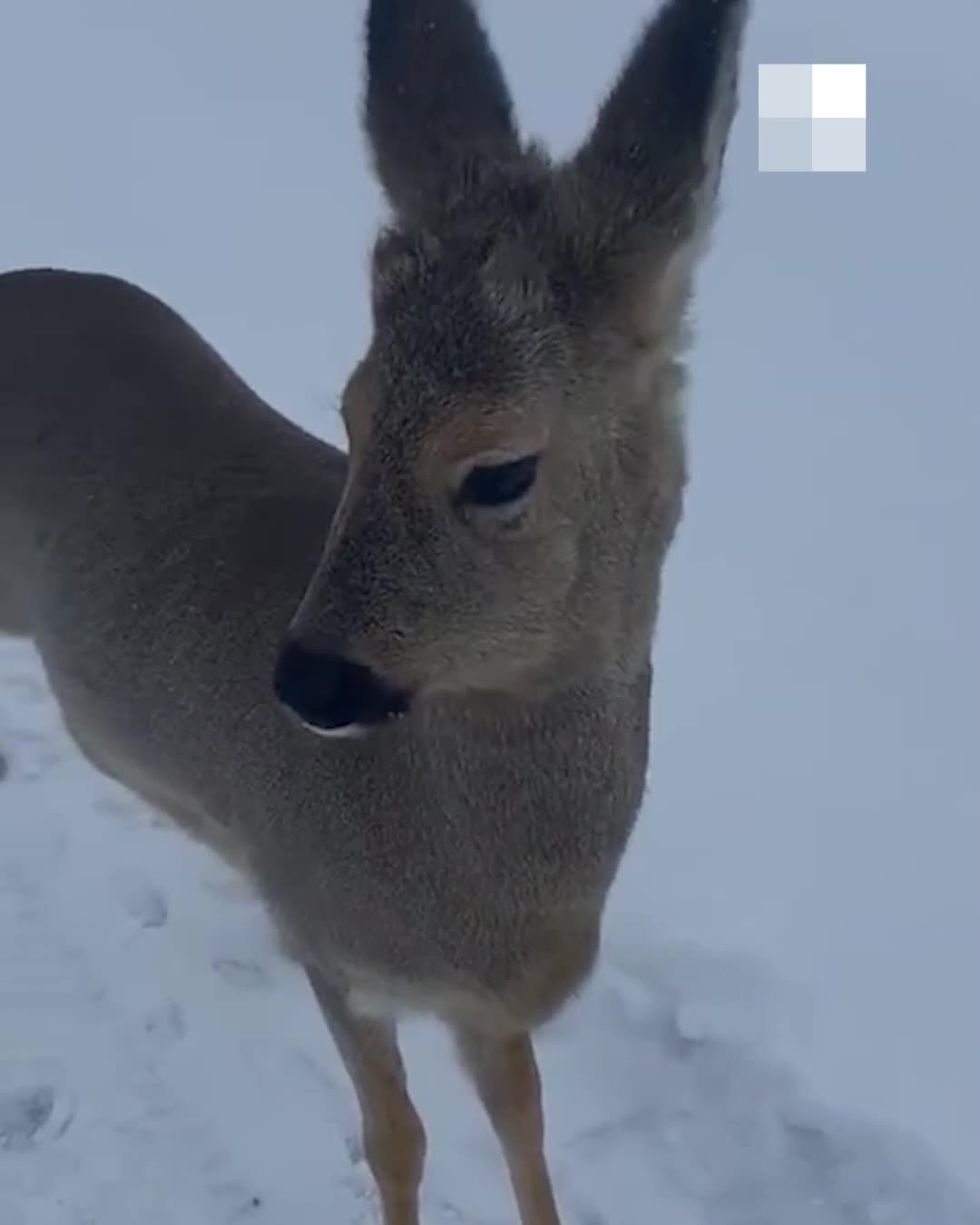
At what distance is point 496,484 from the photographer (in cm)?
279

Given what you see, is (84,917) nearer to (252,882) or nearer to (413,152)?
(252,882)

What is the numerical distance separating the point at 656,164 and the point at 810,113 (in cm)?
673

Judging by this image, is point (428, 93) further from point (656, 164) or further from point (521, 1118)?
point (521, 1118)

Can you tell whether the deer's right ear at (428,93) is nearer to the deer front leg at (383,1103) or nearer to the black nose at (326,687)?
the black nose at (326,687)

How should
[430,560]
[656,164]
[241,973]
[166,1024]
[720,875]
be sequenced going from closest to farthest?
1. [430,560]
2. [656,164]
3. [166,1024]
4. [241,973]
5. [720,875]

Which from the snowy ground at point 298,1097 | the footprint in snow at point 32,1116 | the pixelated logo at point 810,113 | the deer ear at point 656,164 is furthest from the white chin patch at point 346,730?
the pixelated logo at point 810,113

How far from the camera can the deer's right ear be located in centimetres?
321

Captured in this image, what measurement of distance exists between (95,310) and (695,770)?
76.7 inches

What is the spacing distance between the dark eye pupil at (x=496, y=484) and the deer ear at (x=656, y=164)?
1.16ft

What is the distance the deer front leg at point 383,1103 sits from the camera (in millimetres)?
3811

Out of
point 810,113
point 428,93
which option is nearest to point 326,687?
point 428,93

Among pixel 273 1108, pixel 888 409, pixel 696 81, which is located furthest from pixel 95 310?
pixel 888 409

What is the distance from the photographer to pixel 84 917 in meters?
4.83

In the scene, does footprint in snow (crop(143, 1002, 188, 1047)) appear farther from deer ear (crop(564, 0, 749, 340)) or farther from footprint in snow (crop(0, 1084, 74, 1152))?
deer ear (crop(564, 0, 749, 340))
